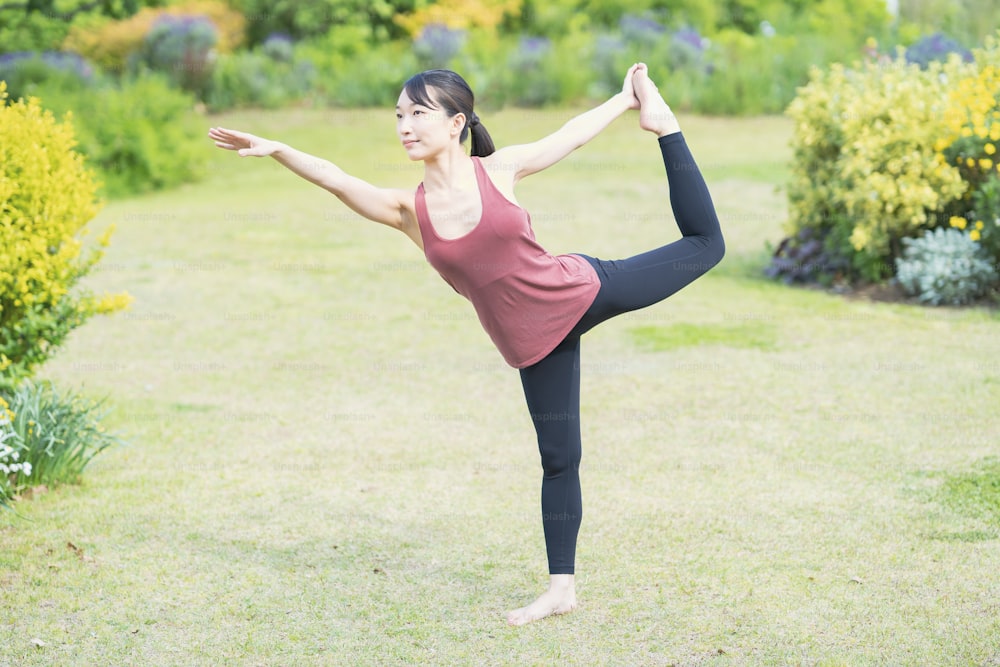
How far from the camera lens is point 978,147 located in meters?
9.22

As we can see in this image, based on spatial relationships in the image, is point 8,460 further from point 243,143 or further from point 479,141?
point 479,141

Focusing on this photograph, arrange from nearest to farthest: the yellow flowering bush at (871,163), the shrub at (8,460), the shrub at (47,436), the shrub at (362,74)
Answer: the shrub at (8,460), the shrub at (47,436), the yellow flowering bush at (871,163), the shrub at (362,74)

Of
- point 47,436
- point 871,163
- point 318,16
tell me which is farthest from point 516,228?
point 318,16

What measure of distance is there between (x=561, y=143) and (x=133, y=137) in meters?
13.1

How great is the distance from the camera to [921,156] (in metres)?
9.38

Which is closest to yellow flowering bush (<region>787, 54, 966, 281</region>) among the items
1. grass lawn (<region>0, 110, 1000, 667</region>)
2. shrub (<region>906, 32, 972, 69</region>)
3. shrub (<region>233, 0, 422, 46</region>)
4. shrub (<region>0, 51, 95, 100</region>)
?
grass lawn (<region>0, 110, 1000, 667</region>)

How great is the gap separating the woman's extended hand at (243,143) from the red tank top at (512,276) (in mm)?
523

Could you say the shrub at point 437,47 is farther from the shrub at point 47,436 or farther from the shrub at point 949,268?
the shrub at point 47,436

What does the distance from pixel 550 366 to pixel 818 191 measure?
22.6ft

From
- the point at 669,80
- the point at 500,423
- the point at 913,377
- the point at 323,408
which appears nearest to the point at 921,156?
the point at 913,377

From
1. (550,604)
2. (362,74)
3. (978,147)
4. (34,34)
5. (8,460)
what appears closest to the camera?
(550,604)

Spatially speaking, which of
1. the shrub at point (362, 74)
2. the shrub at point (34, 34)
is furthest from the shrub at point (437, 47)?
the shrub at point (34, 34)

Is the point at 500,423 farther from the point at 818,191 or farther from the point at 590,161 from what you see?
the point at 590,161

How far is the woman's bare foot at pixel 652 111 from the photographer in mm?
3932
